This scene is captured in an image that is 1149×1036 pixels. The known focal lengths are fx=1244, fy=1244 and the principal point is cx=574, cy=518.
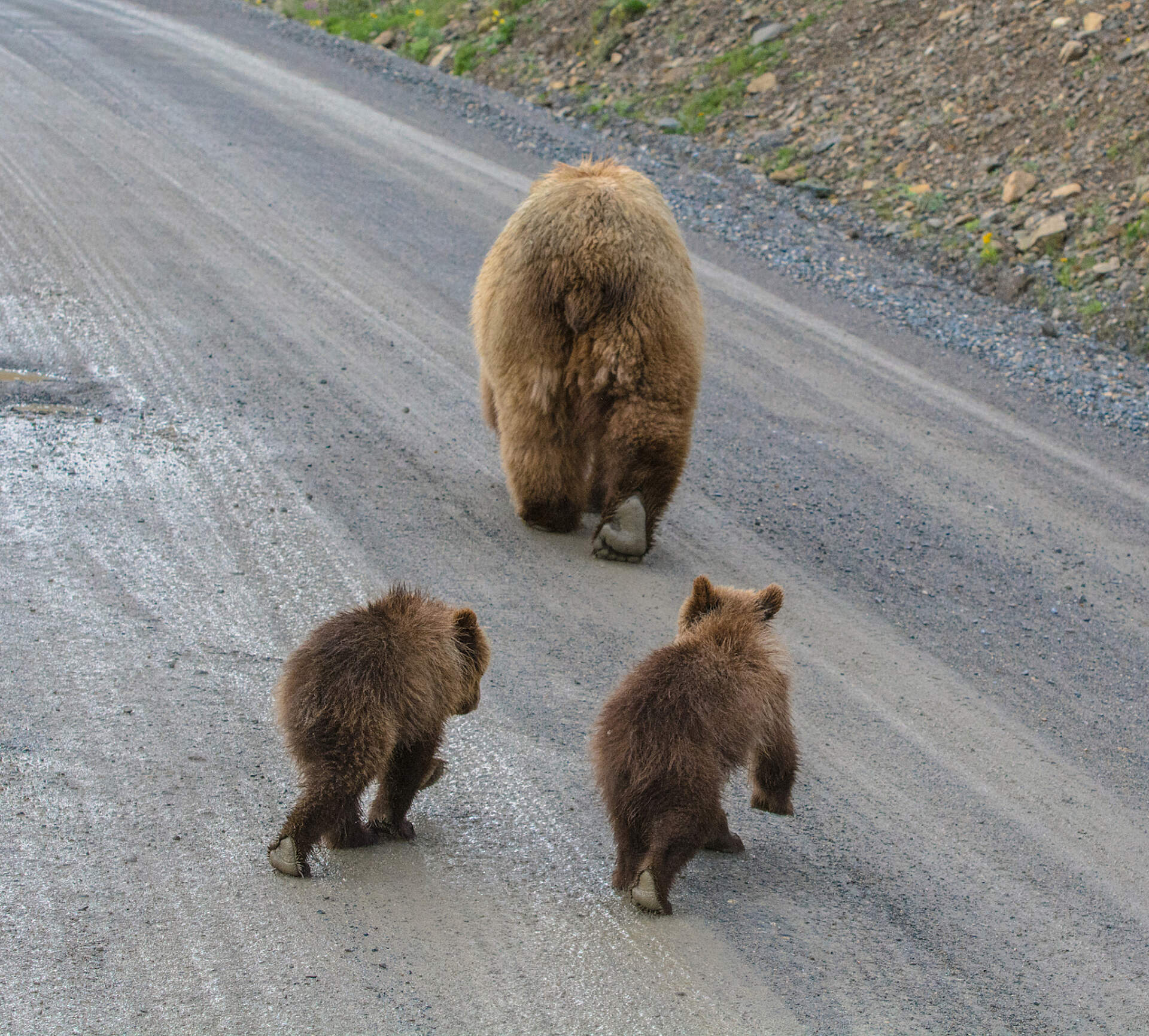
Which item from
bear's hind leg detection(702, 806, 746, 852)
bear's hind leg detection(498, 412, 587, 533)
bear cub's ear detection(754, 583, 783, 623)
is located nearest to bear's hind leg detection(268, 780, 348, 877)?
bear's hind leg detection(702, 806, 746, 852)

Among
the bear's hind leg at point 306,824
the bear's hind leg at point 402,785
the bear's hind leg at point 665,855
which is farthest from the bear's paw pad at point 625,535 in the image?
the bear's hind leg at point 306,824

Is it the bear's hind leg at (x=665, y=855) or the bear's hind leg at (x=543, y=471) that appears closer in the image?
the bear's hind leg at (x=665, y=855)

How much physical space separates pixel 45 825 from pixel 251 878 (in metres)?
0.74

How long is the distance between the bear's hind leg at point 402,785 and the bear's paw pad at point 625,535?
8.83ft

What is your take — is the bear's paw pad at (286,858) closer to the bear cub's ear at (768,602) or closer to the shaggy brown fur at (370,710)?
the shaggy brown fur at (370,710)

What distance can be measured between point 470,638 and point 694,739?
3.03 ft

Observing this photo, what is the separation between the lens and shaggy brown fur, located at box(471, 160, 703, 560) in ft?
21.7

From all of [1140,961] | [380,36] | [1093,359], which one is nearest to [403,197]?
[1093,359]

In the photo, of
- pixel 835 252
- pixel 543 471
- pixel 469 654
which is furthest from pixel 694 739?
pixel 835 252

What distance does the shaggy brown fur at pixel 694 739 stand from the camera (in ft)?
13.1

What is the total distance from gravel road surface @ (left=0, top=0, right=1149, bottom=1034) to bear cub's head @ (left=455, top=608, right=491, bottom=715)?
0.44m

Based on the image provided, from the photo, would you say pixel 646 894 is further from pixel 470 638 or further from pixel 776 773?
pixel 470 638

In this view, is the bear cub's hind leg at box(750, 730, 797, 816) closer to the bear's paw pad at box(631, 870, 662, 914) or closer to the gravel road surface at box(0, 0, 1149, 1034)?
the gravel road surface at box(0, 0, 1149, 1034)

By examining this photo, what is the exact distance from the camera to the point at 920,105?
15461 mm
